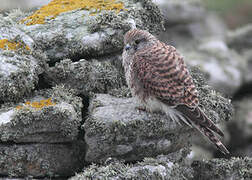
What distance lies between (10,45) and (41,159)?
161 centimetres

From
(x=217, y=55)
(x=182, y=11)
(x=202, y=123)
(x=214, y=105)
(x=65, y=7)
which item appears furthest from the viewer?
(x=182, y=11)

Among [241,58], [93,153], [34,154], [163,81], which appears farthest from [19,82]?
[241,58]

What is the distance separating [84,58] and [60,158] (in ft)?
5.24

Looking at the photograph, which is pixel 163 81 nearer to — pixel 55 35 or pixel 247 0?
pixel 55 35

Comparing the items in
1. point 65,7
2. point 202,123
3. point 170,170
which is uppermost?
point 65,7

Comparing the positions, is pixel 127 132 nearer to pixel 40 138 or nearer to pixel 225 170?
pixel 40 138

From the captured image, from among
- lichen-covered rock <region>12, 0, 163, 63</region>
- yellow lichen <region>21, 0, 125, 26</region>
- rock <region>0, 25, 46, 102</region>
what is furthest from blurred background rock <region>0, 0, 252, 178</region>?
rock <region>0, 25, 46, 102</region>

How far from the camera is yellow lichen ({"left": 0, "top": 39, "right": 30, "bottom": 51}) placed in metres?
5.55

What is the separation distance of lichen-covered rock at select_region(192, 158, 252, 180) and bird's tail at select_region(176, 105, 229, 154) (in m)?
0.49

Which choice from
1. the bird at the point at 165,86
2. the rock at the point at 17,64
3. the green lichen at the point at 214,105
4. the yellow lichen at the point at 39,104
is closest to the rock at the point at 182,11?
the green lichen at the point at 214,105

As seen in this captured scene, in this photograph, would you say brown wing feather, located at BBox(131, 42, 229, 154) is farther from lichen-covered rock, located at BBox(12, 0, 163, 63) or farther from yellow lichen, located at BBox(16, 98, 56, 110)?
yellow lichen, located at BBox(16, 98, 56, 110)

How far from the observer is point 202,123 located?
530 centimetres

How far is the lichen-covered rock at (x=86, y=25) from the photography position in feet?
19.7

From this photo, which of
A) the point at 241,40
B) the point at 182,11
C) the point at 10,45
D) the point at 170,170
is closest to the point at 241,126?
the point at 241,40
